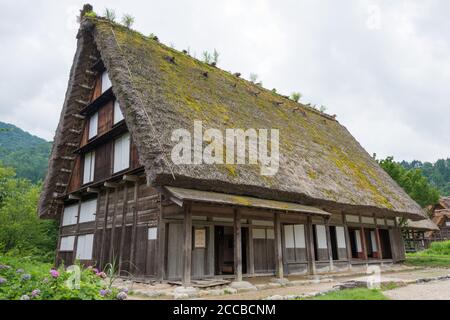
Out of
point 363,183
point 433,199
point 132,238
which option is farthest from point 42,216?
point 433,199

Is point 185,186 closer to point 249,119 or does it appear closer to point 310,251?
point 310,251

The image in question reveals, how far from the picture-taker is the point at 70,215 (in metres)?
13.8

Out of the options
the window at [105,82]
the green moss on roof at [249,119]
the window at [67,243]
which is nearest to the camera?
the green moss on roof at [249,119]

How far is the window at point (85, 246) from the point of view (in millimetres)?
11695

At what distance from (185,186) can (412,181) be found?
24630 mm

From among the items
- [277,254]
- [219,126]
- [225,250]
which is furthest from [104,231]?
[277,254]

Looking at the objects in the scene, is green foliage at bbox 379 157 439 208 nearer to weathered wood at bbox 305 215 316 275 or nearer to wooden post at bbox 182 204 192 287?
weathered wood at bbox 305 215 316 275

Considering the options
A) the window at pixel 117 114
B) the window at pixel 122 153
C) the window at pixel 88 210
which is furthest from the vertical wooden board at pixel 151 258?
the window at pixel 117 114

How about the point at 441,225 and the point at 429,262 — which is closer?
the point at 429,262

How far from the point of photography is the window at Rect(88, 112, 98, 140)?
12.6 metres

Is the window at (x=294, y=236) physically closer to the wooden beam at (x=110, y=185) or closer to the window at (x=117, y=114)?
the wooden beam at (x=110, y=185)

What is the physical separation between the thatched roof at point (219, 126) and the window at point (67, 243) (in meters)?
1.72

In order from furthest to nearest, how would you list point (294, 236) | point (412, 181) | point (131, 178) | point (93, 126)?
1. point (412, 181)
2. point (93, 126)
3. point (294, 236)
4. point (131, 178)

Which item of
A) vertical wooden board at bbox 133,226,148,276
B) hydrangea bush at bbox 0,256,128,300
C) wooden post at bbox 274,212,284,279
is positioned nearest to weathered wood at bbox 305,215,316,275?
wooden post at bbox 274,212,284,279
